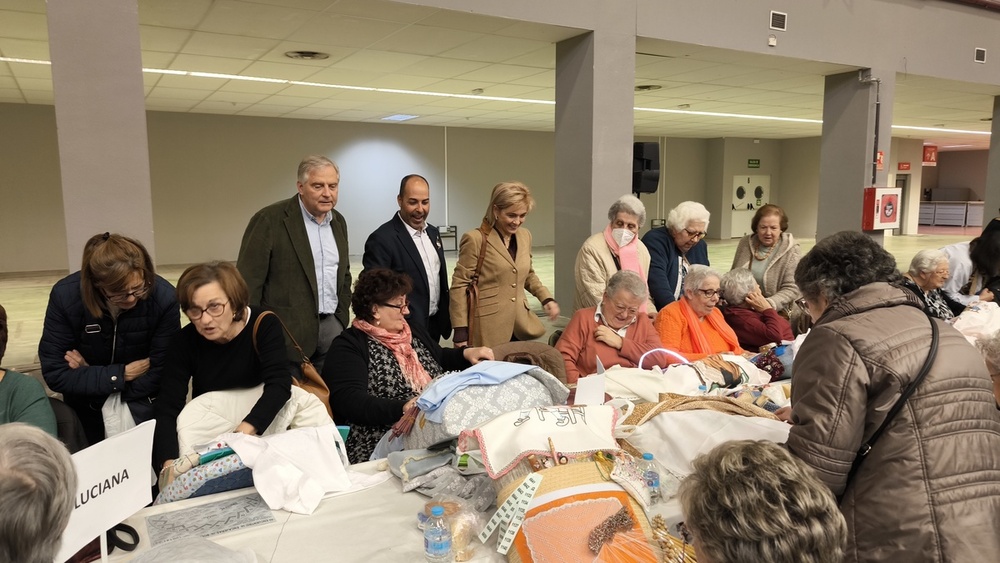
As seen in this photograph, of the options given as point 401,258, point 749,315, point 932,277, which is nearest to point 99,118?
point 401,258

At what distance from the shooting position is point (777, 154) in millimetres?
19734

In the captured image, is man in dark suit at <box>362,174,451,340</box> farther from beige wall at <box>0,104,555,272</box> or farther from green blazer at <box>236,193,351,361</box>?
beige wall at <box>0,104,555,272</box>

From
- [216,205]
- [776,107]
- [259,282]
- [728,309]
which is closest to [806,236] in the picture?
[776,107]

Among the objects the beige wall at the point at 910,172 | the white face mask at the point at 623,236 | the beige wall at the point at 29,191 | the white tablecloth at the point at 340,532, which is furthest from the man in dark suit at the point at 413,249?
the beige wall at the point at 910,172

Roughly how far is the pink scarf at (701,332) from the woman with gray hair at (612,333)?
30 centimetres

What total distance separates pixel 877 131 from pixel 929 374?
6.50 meters

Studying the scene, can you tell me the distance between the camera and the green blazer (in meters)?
3.45

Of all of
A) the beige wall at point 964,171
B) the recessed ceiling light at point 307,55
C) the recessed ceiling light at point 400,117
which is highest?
the recessed ceiling light at point 400,117

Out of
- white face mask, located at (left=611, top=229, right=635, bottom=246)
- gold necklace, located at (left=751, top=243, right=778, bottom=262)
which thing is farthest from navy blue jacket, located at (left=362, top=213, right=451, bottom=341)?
gold necklace, located at (left=751, top=243, right=778, bottom=262)

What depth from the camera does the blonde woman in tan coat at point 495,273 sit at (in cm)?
390

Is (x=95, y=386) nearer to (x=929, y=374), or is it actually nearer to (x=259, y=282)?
(x=259, y=282)

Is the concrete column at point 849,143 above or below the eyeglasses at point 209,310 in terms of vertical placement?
above

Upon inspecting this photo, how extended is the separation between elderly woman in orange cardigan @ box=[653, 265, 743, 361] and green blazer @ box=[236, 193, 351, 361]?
1923 mm

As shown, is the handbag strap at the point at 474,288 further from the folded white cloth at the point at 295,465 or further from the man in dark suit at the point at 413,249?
the folded white cloth at the point at 295,465
